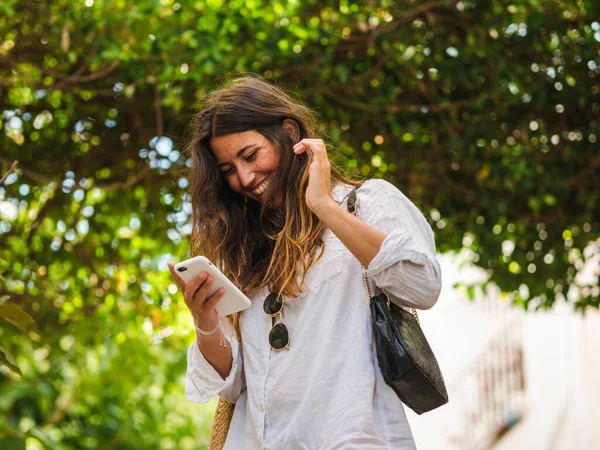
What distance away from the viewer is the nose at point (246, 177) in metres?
2.25

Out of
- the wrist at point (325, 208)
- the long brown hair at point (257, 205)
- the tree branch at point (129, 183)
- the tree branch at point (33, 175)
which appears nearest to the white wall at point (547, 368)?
the tree branch at point (129, 183)

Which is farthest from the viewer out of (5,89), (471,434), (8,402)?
(471,434)

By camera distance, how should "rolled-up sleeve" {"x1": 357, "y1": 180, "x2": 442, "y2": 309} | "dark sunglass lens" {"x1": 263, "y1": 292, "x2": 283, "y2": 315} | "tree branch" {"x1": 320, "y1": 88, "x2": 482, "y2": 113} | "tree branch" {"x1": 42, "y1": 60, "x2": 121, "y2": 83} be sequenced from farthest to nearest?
1. "tree branch" {"x1": 320, "y1": 88, "x2": 482, "y2": 113}
2. "tree branch" {"x1": 42, "y1": 60, "x2": 121, "y2": 83}
3. "dark sunglass lens" {"x1": 263, "y1": 292, "x2": 283, "y2": 315}
4. "rolled-up sleeve" {"x1": 357, "y1": 180, "x2": 442, "y2": 309}

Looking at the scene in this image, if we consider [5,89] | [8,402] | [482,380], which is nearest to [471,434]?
[482,380]

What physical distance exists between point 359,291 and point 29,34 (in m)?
2.46

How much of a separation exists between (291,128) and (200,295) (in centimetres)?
53

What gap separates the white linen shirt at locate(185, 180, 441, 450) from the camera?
6.36ft

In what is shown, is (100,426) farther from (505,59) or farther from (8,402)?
(505,59)

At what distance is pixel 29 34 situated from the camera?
3938 mm

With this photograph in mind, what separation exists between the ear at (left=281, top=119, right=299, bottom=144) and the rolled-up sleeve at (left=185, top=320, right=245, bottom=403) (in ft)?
1.71

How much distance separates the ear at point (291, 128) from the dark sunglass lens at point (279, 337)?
19.5 inches

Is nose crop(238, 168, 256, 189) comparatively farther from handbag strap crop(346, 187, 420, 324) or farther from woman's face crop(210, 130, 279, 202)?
handbag strap crop(346, 187, 420, 324)

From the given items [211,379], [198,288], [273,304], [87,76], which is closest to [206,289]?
[198,288]

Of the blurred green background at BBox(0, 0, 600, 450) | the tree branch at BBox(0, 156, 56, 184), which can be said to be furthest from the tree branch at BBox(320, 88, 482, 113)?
the tree branch at BBox(0, 156, 56, 184)
